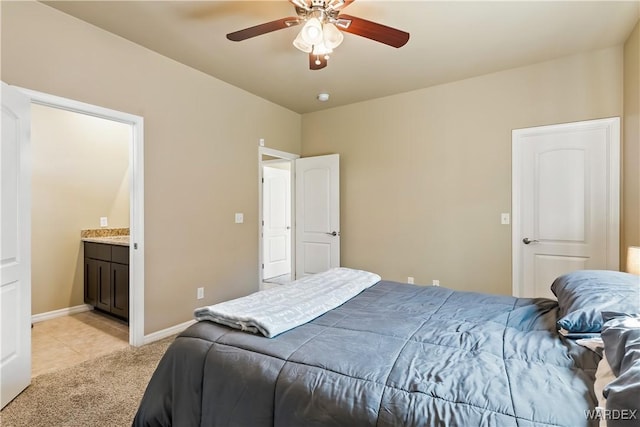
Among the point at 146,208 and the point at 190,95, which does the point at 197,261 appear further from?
the point at 190,95

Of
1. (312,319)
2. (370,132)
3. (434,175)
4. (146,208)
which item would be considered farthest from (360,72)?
(312,319)

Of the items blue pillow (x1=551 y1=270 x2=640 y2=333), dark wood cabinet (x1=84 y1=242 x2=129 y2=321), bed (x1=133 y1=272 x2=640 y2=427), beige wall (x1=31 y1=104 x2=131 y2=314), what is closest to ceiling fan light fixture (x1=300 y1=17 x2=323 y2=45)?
bed (x1=133 y1=272 x2=640 y2=427)

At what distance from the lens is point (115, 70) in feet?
8.91

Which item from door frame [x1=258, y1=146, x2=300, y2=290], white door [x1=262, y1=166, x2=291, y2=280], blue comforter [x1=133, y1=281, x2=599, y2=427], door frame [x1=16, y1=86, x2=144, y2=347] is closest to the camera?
blue comforter [x1=133, y1=281, x2=599, y2=427]

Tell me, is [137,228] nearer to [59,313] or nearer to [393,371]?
[59,313]

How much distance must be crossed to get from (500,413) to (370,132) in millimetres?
3759

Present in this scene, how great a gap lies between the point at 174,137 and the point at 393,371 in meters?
2.95

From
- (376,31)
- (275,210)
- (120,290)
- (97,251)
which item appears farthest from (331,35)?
(275,210)

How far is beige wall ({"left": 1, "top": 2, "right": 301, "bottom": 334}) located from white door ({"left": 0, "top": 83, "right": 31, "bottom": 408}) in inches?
13.6

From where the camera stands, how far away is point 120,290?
134 inches

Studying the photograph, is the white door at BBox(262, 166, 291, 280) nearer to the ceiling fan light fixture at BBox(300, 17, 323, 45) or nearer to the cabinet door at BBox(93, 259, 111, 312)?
the cabinet door at BBox(93, 259, 111, 312)

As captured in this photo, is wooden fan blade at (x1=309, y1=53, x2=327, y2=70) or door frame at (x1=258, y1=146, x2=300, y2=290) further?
door frame at (x1=258, y1=146, x2=300, y2=290)

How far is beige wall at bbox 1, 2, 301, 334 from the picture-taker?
233 cm

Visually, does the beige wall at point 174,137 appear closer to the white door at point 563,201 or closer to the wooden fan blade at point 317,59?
the wooden fan blade at point 317,59
